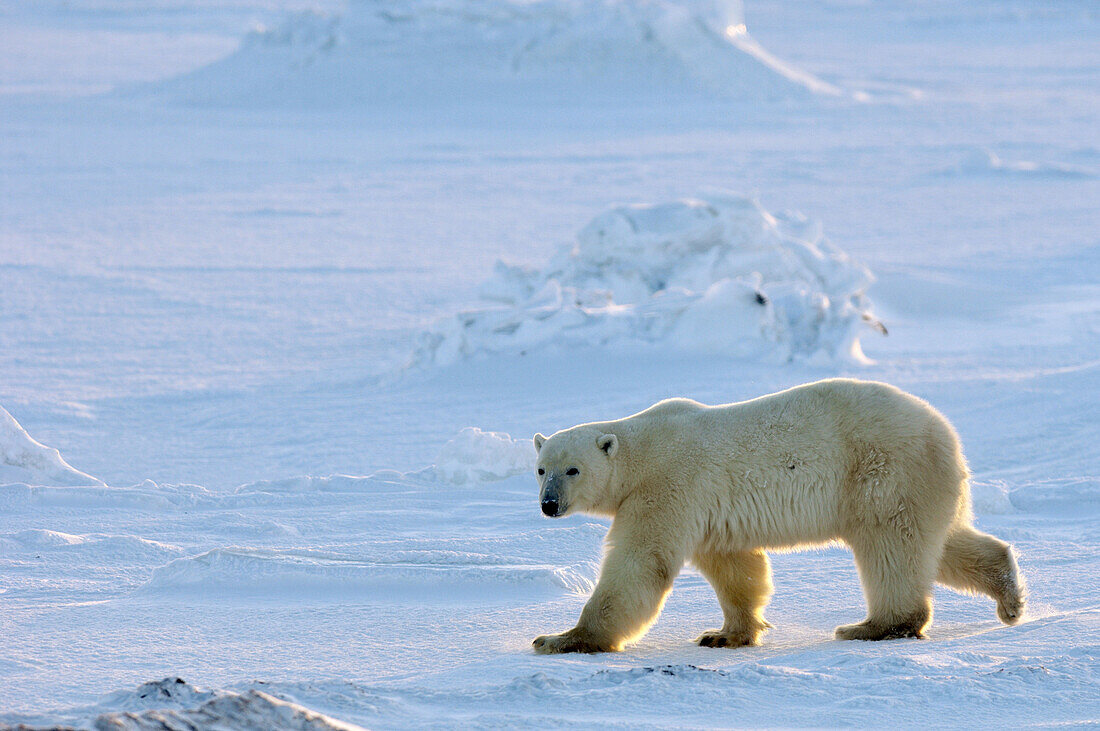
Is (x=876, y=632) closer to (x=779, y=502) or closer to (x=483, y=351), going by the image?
(x=779, y=502)

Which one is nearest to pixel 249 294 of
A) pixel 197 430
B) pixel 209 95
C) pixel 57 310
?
pixel 57 310

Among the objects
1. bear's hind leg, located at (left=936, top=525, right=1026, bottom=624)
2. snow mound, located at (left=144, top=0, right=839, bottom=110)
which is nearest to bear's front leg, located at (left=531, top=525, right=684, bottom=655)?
bear's hind leg, located at (left=936, top=525, right=1026, bottom=624)

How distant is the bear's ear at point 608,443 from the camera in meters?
3.89

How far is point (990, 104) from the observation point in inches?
1041

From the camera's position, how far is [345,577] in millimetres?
4133

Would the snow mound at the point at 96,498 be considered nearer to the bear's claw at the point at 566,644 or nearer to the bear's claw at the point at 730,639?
the bear's claw at the point at 566,644

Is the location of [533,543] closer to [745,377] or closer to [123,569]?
[123,569]

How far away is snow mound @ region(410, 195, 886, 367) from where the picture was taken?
8.53m

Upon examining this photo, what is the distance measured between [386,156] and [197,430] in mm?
13044

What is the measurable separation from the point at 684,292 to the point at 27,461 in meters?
5.01

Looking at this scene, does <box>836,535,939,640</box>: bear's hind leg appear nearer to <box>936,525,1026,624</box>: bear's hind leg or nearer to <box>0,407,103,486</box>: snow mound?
<box>936,525,1026,624</box>: bear's hind leg

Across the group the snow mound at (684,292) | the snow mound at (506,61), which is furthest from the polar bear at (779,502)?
the snow mound at (506,61)

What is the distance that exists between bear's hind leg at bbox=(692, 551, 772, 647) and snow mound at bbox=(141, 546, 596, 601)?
54cm

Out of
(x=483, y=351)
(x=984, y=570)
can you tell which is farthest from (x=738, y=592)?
(x=483, y=351)
